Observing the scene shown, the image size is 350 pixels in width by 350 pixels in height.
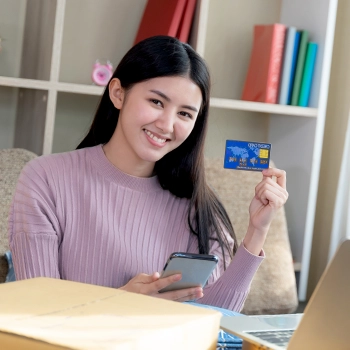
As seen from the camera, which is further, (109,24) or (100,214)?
(109,24)

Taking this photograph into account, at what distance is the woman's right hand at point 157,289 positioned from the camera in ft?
4.33

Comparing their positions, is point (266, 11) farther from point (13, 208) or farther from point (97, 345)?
point (97, 345)

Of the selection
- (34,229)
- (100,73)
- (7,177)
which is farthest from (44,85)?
(34,229)

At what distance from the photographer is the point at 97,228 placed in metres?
1.58

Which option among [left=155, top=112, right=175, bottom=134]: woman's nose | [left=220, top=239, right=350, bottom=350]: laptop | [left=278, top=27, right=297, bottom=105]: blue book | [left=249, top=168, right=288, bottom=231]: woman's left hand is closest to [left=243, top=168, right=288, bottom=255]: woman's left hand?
[left=249, top=168, right=288, bottom=231]: woman's left hand

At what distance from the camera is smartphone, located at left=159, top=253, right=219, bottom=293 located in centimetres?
125

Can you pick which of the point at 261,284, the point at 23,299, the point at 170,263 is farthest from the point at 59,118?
the point at 23,299

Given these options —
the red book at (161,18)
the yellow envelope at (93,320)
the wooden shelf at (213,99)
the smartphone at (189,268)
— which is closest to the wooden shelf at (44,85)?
the wooden shelf at (213,99)

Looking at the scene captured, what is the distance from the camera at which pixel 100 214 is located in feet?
5.25

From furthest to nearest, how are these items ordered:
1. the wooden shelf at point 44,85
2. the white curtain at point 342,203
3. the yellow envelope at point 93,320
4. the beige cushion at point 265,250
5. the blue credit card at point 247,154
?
the white curtain at point 342,203 → the beige cushion at point 265,250 → the wooden shelf at point 44,85 → the blue credit card at point 247,154 → the yellow envelope at point 93,320

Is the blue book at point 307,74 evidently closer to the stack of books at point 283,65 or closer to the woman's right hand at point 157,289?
the stack of books at point 283,65

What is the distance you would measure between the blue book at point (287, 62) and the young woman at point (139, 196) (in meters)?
1.06

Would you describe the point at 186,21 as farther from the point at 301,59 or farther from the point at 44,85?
the point at 44,85

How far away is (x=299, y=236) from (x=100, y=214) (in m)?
1.35
